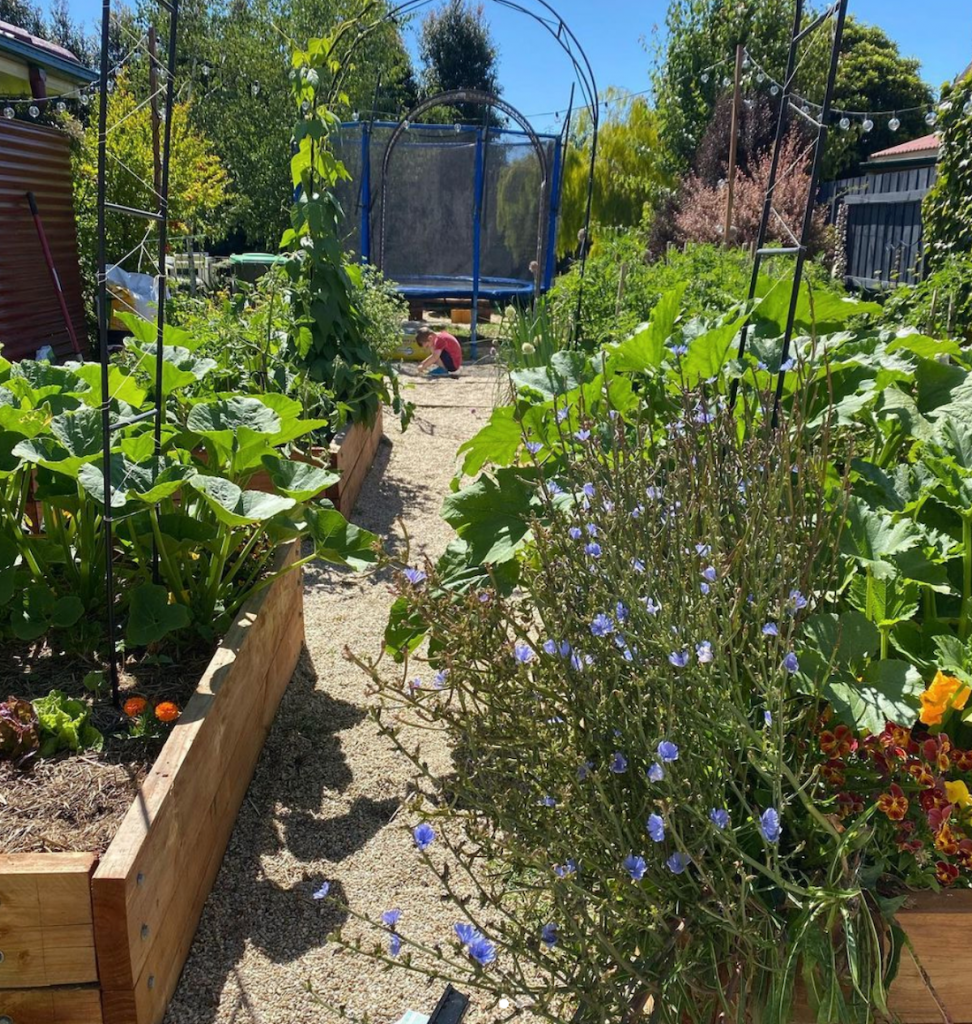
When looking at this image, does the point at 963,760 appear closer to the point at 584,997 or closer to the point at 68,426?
the point at 584,997

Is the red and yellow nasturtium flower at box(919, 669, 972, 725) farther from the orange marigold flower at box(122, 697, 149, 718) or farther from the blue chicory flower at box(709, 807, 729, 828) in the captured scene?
the orange marigold flower at box(122, 697, 149, 718)

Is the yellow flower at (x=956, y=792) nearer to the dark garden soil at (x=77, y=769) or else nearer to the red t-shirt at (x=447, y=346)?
the dark garden soil at (x=77, y=769)

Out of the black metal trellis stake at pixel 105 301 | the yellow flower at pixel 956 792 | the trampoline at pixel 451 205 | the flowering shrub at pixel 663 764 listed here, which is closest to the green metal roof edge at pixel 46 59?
the trampoline at pixel 451 205

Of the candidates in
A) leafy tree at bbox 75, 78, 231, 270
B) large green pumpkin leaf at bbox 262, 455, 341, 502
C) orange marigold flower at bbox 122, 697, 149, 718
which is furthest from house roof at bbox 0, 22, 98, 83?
orange marigold flower at bbox 122, 697, 149, 718

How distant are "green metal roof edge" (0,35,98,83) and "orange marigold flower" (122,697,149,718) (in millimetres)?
6860

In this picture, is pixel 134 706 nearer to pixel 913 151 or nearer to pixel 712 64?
pixel 913 151

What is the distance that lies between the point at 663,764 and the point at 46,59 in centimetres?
826

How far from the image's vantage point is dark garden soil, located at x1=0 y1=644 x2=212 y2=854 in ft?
5.10

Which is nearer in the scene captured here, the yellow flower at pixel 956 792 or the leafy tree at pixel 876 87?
the yellow flower at pixel 956 792

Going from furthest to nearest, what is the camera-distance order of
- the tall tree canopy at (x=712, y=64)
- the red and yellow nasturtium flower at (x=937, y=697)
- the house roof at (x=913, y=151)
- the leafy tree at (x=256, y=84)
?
the leafy tree at (x=256, y=84) < the tall tree canopy at (x=712, y=64) < the house roof at (x=913, y=151) < the red and yellow nasturtium flower at (x=937, y=697)

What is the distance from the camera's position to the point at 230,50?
56.4 ft

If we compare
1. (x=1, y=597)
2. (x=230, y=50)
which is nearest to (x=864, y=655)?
(x=1, y=597)

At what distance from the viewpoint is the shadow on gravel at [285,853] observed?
5.44ft

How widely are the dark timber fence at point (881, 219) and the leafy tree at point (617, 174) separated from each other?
4.23 metres
